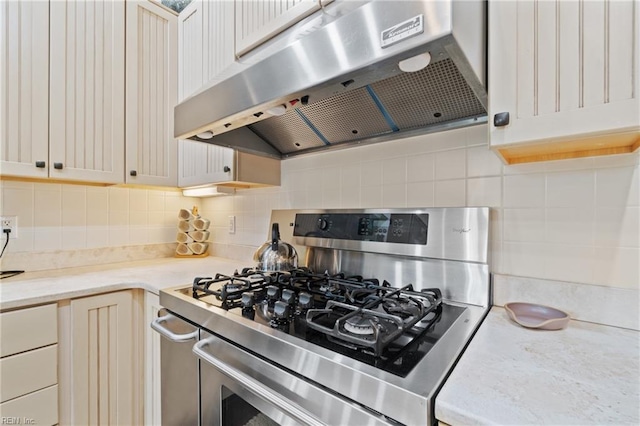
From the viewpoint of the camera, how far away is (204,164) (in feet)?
5.26

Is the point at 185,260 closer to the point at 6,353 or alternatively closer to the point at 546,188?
the point at 6,353

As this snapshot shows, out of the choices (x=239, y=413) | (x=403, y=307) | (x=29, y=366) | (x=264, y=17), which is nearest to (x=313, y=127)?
(x=264, y=17)

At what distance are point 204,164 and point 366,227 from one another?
991 mm

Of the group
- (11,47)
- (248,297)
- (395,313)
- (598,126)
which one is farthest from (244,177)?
(598,126)

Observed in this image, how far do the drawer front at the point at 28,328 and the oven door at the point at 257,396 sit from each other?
70 centimetres

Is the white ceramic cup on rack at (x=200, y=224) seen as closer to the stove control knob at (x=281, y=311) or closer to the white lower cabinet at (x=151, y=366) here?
the white lower cabinet at (x=151, y=366)

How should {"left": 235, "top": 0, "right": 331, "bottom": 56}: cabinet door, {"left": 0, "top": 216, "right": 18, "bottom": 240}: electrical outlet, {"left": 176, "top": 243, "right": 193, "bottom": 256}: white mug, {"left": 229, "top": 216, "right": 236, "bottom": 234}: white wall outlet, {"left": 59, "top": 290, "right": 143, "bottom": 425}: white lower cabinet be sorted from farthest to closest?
{"left": 176, "top": 243, "right": 193, "bottom": 256}: white mug → {"left": 229, "top": 216, "right": 236, "bottom": 234}: white wall outlet → {"left": 0, "top": 216, "right": 18, "bottom": 240}: electrical outlet → {"left": 59, "top": 290, "right": 143, "bottom": 425}: white lower cabinet → {"left": 235, "top": 0, "right": 331, "bottom": 56}: cabinet door

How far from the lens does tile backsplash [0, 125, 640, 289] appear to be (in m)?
0.78

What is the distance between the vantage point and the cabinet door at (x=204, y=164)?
Result: 1465mm

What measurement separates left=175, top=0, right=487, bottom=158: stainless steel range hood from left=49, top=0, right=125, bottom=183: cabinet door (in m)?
0.68

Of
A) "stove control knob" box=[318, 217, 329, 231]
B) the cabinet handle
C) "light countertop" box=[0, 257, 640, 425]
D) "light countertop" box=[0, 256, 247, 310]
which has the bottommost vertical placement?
"light countertop" box=[0, 256, 247, 310]

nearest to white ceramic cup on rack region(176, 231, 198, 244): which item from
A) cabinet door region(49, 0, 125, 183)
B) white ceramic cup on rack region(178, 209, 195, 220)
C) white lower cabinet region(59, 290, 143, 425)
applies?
white ceramic cup on rack region(178, 209, 195, 220)

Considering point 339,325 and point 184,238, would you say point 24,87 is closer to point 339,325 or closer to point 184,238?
point 184,238

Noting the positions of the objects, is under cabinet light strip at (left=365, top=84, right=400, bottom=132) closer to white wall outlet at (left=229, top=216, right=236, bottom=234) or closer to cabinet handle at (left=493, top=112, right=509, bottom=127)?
cabinet handle at (left=493, top=112, right=509, bottom=127)
